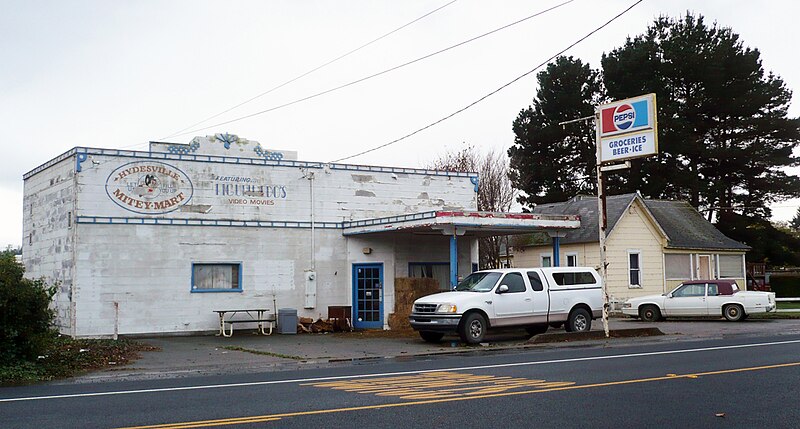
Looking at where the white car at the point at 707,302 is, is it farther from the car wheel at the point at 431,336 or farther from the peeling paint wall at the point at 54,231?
the peeling paint wall at the point at 54,231

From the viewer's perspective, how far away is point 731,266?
40.3 meters

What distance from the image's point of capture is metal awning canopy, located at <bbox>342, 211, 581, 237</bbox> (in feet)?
75.2

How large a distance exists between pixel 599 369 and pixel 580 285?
8.79m

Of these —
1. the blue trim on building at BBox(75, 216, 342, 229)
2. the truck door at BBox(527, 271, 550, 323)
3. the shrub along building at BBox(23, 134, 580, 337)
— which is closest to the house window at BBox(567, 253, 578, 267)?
the shrub along building at BBox(23, 134, 580, 337)

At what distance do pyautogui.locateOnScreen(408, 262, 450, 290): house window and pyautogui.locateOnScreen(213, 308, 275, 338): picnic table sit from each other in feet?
16.5

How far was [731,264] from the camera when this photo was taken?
4034cm

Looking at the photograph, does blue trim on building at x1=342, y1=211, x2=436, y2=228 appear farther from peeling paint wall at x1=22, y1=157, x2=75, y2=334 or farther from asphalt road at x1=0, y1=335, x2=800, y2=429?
peeling paint wall at x1=22, y1=157, x2=75, y2=334

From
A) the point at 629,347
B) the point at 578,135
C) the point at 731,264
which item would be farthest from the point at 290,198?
the point at 578,135

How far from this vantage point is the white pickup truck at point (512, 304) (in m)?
20.1

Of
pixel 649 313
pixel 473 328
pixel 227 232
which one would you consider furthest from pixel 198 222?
pixel 649 313

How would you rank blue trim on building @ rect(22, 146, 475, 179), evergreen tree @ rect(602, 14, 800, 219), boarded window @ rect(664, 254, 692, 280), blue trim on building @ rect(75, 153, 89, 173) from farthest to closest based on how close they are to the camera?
1. evergreen tree @ rect(602, 14, 800, 219)
2. boarded window @ rect(664, 254, 692, 280)
3. blue trim on building @ rect(22, 146, 475, 179)
4. blue trim on building @ rect(75, 153, 89, 173)

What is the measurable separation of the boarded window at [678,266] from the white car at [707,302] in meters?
7.74

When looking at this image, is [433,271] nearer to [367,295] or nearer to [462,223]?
[367,295]

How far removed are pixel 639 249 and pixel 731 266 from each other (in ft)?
22.7
